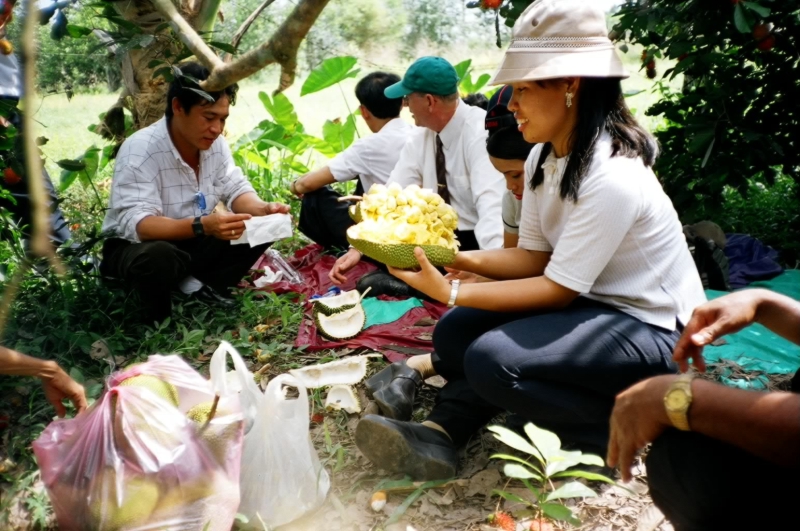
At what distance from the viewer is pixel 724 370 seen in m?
2.70

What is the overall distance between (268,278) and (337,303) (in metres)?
0.71

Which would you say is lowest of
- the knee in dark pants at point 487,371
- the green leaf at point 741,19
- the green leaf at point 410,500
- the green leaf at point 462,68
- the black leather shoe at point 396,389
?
the green leaf at point 410,500

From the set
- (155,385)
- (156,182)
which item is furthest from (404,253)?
(156,182)

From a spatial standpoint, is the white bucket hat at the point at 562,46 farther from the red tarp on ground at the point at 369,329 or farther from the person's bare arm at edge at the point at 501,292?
the red tarp on ground at the point at 369,329

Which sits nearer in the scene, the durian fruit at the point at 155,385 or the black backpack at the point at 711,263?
the durian fruit at the point at 155,385

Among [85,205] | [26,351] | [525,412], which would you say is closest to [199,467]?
[525,412]

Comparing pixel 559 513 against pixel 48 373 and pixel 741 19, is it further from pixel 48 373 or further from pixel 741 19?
pixel 741 19

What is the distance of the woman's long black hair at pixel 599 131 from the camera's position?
1.89 meters

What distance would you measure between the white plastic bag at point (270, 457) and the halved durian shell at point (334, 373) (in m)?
0.72

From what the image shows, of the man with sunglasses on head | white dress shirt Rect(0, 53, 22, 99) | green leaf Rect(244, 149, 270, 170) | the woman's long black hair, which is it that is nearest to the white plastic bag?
the woman's long black hair

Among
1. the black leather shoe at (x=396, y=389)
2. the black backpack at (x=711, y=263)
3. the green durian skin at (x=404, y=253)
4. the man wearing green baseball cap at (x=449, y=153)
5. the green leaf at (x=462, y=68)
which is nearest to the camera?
the green durian skin at (x=404, y=253)

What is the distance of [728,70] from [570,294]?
92.4 inches

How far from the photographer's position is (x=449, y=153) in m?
3.45

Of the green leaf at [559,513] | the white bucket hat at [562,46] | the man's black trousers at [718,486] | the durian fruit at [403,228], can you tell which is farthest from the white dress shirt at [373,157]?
the man's black trousers at [718,486]
